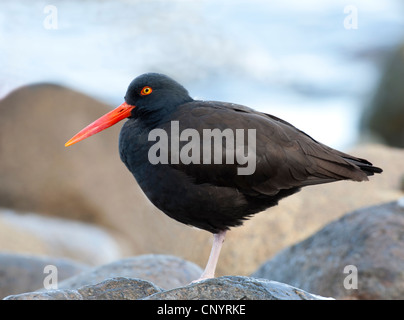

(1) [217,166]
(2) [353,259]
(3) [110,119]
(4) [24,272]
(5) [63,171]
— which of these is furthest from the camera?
(5) [63,171]

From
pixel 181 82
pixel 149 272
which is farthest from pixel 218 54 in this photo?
pixel 149 272

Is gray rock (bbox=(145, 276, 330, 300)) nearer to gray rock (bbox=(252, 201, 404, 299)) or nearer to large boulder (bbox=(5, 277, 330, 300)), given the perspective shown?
large boulder (bbox=(5, 277, 330, 300))

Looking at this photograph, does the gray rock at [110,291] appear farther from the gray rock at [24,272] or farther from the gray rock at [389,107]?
the gray rock at [389,107]

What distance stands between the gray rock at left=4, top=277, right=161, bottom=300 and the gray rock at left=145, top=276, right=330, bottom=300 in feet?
1.27

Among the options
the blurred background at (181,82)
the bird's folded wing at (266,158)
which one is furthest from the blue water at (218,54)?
the bird's folded wing at (266,158)

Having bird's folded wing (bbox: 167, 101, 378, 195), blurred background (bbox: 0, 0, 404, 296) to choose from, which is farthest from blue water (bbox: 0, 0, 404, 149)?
bird's folded wing (bbox: 167, 101, 378, 195)

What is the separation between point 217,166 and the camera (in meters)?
3.77

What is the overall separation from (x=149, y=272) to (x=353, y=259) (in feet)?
5.91

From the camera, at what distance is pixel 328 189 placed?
314 inches

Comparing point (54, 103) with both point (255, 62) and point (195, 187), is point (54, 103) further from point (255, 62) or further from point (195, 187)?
point (255, 62)

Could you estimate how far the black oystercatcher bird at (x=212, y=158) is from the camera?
12.3 ft

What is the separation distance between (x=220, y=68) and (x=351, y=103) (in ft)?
12.7

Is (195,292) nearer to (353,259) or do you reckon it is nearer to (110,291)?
(110,291)
